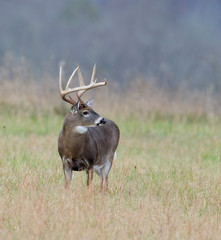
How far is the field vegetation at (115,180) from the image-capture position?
567cm

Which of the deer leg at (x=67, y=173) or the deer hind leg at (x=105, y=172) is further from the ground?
the deer leg at (x=67, y=173)

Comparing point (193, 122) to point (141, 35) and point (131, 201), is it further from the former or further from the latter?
point (141, 35)

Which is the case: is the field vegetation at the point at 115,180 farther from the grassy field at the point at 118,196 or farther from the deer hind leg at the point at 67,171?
the deer hind leg at the point at 67,171

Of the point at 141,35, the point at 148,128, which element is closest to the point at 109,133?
the point at 148,128

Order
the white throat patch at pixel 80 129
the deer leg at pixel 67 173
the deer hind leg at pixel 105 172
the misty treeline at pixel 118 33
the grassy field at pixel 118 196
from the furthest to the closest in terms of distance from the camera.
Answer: the misty treeline at pixel 118 33, the deer hind leg at pixel 105 172, the white throat patch at pixel 80 129, the deer leg at pixel 67 173, the grassy field at pixel 118 196

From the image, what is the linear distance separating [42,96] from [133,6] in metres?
47.2

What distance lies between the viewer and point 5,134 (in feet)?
41.1

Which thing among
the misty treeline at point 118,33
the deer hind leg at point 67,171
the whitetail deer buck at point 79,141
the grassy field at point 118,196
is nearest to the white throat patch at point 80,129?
the whitetail deer buck at point 79,141

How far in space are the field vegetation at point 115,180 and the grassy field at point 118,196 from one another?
0.01 m

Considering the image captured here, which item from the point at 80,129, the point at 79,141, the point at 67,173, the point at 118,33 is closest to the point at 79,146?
the point at 79,141

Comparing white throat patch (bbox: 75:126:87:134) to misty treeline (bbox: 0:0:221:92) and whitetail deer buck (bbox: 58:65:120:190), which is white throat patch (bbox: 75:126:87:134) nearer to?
whitetail deer buck (bbox: 58:65:120:190)

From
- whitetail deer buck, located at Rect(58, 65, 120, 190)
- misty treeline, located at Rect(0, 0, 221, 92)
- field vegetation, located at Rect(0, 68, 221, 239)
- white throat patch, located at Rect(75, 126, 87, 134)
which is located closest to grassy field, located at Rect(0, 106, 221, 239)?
field vegetation, located at Rect(0, 68, 221, 239)

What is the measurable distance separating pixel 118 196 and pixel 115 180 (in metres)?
0.97

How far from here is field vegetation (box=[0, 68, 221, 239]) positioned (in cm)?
567
